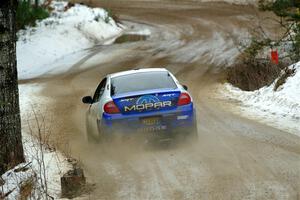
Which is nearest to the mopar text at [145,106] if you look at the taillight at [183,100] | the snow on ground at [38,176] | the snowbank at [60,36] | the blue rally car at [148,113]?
the blue rally car at [148,113]

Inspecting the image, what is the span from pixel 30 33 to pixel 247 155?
888 inches

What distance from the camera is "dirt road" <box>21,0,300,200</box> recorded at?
947 centimetres

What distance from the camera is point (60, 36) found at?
1297 inches

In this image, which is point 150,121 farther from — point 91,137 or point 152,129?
point 91,137

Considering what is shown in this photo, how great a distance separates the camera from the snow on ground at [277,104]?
48.6 ft

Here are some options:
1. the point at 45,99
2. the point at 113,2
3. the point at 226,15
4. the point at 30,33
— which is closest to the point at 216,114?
the point at 45,99

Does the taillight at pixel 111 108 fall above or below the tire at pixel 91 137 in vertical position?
above

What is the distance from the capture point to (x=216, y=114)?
54.5ft

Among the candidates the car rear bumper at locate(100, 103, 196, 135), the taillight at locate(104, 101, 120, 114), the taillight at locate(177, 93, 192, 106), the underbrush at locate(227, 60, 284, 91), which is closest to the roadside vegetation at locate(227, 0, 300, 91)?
the underbrush at locate(227, 60, 284, 91)

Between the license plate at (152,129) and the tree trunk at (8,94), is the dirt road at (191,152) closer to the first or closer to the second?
the license plate at (152,129)

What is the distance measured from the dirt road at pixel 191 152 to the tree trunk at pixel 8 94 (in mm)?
1321

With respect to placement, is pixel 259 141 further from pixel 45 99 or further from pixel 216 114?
pixel 45 99

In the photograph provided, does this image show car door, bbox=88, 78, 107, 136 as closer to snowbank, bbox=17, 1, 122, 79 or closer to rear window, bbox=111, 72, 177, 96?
rear window, bbox=111, 72, 177, 96

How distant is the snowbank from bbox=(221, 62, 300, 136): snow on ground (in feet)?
36.3
